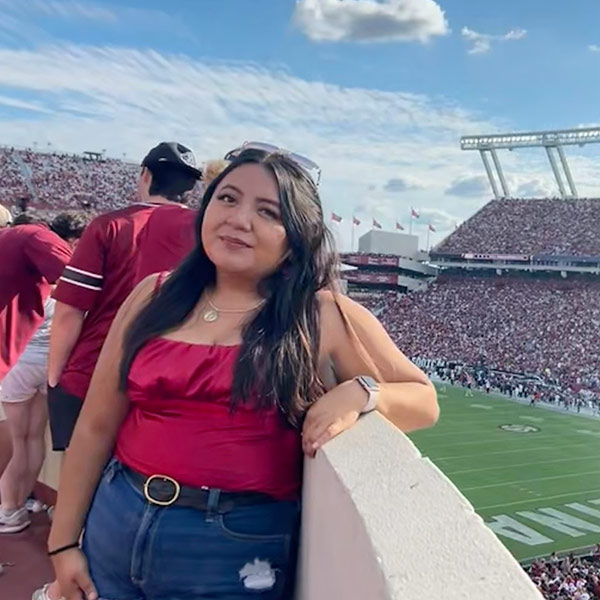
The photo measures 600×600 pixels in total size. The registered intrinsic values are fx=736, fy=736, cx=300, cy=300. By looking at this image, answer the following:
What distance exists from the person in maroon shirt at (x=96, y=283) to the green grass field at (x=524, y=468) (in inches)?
437

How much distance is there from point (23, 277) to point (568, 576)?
9.75 meters

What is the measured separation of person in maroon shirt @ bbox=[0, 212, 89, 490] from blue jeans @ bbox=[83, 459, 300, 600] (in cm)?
145


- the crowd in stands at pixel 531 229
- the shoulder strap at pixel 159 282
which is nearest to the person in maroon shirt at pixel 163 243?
Result: the shoulder strap at pixel 159 282

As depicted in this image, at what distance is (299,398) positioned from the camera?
1478 millimetres

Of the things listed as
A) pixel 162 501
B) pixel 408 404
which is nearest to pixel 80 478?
pixel 162 501

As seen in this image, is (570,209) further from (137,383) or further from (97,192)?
(137,383)

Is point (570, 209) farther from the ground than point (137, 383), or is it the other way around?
point (570, 209)

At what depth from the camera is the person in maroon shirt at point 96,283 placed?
2393 millimetres

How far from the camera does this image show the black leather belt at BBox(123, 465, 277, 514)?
4.72 feet

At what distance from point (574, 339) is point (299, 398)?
3521cm

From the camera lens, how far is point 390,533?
103cm

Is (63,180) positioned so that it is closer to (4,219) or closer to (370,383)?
(4,219)

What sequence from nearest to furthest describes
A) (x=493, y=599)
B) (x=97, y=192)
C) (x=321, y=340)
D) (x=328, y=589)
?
(x=493, y=599), (x=328, y=589), (x=321, y=340), (x=97, y=192)

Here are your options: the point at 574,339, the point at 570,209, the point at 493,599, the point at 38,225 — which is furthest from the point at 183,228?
the point at 570,209
